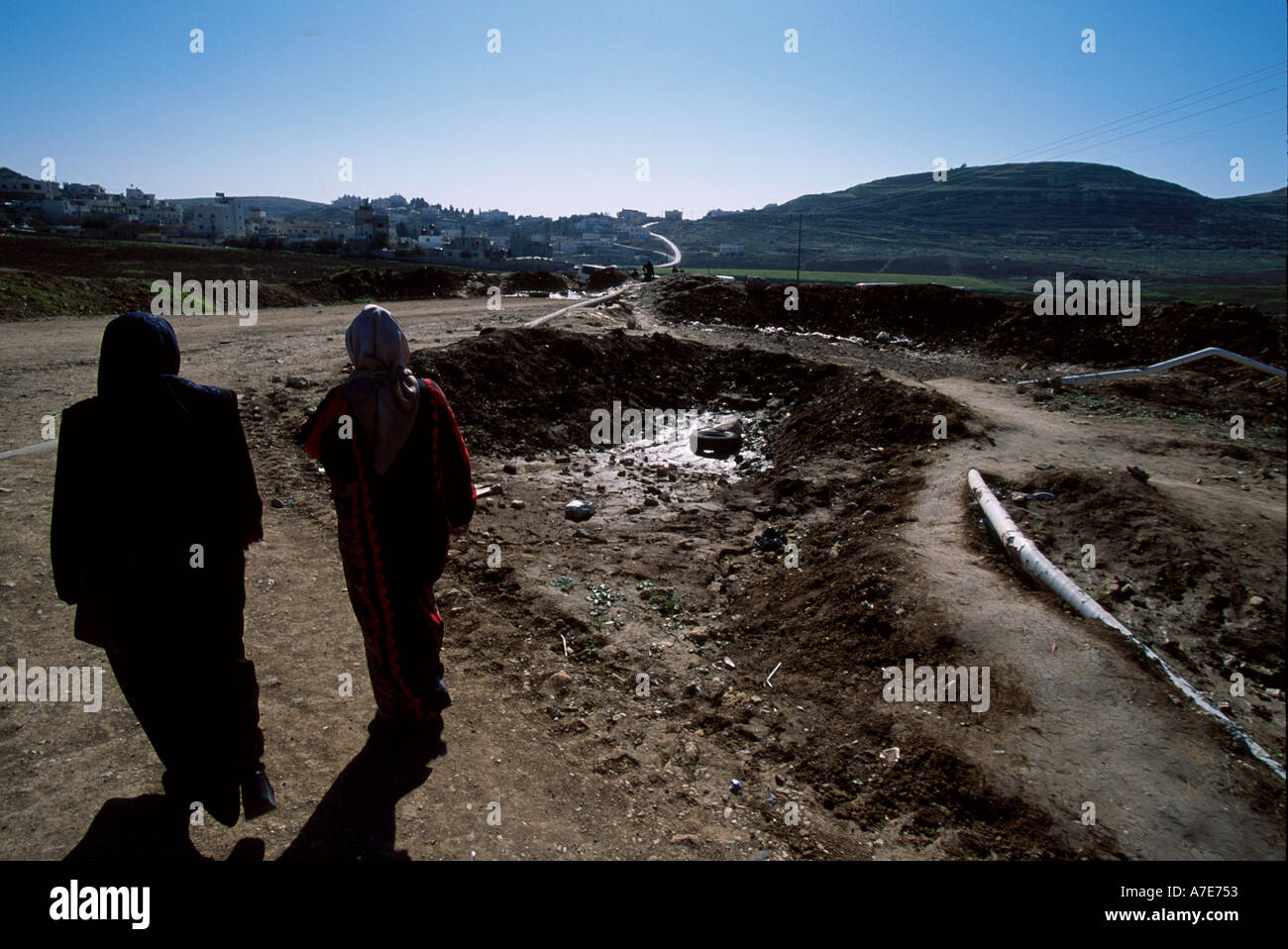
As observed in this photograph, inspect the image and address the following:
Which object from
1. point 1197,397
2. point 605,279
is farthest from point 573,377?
point 605,279

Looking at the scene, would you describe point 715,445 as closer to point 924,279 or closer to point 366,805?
point 366,805

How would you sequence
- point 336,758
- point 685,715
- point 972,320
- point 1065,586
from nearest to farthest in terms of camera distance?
point 336,758
point 685,715
point 1065,586
point 972,320

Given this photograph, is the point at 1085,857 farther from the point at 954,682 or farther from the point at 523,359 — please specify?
the point at 523,359

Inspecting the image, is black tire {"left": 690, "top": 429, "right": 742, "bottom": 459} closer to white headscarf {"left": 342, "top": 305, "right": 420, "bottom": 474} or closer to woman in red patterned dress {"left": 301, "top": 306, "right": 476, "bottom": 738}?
woman in red patterned dress {"left": 301, "top": 306, "right": 476, "bottom": 738}

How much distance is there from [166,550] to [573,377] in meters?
8.95

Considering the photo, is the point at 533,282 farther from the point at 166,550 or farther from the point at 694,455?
the point at 166,550

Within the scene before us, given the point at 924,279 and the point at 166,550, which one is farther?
the point at 924,279

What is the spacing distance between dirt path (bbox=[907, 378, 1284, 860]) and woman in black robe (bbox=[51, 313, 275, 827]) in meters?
3.19

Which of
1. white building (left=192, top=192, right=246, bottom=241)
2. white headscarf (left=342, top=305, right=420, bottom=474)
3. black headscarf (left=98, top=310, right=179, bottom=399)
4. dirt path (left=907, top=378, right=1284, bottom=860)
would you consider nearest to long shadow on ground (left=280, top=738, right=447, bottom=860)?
white headscarf (left=342, top=305, right=420, bottom=474)

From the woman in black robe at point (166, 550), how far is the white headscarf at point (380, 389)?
1.52 feet

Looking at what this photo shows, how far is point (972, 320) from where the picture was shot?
691 inches

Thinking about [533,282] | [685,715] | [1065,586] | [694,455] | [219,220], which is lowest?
[685,715]

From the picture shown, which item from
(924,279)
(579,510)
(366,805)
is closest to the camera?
(366,805)

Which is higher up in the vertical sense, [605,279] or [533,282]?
[605,279]
